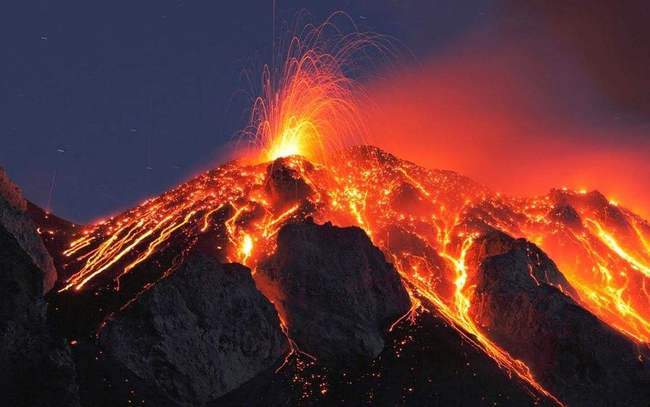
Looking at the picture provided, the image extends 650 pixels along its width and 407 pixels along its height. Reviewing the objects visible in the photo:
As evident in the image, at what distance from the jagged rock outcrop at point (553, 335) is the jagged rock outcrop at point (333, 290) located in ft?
35.5

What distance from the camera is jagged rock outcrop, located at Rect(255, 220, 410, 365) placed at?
4216 cm

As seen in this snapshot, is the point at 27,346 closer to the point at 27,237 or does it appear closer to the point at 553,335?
the point at 27,237

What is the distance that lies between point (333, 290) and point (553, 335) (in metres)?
21.0

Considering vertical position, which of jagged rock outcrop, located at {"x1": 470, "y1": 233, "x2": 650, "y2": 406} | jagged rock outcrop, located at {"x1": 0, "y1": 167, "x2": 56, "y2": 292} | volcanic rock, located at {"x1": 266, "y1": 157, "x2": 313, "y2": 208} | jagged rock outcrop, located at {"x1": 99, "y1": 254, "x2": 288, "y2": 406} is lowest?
jagged rock outcrop, located at {"x1": 470, "y1": 233, "x2": 650, "y2": 406}

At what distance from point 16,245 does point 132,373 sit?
10.8 m

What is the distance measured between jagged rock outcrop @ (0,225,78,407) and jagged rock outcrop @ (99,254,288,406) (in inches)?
202

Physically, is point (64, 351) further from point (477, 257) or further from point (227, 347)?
point (477, 257)

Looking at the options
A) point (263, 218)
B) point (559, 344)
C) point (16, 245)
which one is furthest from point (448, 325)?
point (16, 245)

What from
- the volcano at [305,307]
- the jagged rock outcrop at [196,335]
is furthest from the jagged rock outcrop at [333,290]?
the jagged rock outcrop at [196,335]

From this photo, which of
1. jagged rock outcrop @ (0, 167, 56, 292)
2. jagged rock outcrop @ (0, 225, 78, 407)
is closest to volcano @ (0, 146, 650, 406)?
jagged rock outcrop @ (0, 225, 78, 407)

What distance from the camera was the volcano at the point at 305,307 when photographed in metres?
33.7

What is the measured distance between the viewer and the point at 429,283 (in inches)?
2341

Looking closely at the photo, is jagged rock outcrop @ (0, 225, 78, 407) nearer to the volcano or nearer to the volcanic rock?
the volcano

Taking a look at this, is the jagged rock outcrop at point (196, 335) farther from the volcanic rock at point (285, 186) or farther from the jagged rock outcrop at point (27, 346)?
the volcanic rock at point (285, 186)
